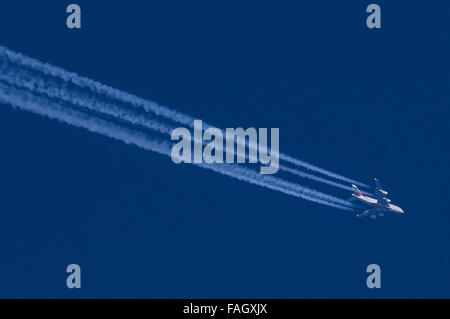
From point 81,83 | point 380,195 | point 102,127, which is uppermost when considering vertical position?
point 81,83

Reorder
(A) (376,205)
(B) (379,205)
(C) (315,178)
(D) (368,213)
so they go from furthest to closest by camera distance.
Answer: (D) (368,213), (B) (379,205), (A) (376,205), (C) (315,178)

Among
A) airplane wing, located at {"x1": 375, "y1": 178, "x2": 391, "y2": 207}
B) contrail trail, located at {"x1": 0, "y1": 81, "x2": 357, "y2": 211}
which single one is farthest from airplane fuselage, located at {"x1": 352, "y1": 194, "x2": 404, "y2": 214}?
contrail trail, located at {"x1": 0, "y1": 81, "x2": 357, "y2": 211}

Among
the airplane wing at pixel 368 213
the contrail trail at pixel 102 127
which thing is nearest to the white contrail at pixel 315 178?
the contrail trail at pixel 102 127

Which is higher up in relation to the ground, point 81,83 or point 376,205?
point 81,83

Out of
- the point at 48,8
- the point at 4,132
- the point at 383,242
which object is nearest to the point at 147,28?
the point at 48,8

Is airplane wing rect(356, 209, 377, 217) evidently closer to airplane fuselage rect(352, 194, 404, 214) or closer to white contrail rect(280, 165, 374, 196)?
airplane fuselage rect(352, 194, 404, 214)

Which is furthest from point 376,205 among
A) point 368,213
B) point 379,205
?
point 368,213

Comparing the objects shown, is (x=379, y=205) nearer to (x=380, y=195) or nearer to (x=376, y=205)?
(x=376, y=205)

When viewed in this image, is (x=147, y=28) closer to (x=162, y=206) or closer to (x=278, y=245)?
(x=162, y=206)
